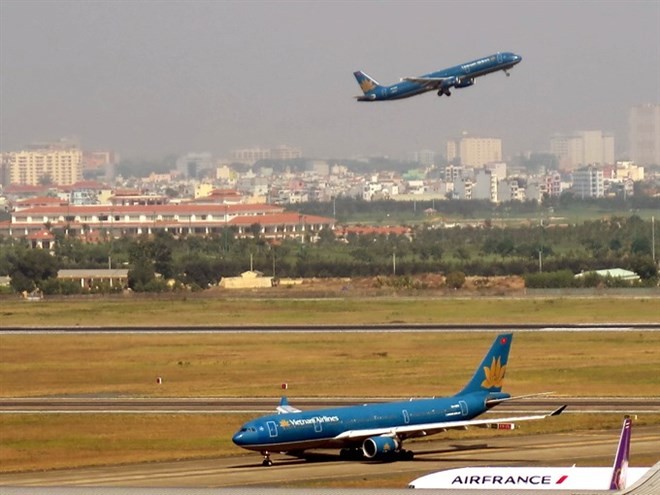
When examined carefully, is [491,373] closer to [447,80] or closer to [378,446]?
[378,446]

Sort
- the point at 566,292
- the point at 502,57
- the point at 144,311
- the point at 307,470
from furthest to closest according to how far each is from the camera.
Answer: the point at 566,292, the point at 144,311, the point at 502,57, the point at 307,470

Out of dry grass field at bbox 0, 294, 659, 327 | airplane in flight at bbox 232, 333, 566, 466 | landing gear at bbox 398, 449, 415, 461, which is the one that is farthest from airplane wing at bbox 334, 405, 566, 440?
dry grass field at bbox 0, 294, 659, 327

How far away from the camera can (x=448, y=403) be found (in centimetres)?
7600

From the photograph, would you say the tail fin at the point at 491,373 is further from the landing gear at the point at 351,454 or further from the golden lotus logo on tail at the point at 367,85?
the golden lotus logo on tail at the point at 367,85

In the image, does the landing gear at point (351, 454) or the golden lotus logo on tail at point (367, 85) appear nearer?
the landing gear at point (351, 454)

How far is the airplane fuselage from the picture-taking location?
70875mm

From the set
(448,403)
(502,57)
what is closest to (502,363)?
(448,403)

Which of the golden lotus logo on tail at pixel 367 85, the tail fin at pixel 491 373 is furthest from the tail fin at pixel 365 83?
the tail fin at pixel 491 373

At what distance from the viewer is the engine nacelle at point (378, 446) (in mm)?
71738

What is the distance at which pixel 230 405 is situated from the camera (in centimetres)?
9450

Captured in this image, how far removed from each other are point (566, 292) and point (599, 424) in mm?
105202

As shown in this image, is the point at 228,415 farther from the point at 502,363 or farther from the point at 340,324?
the point at 340,324

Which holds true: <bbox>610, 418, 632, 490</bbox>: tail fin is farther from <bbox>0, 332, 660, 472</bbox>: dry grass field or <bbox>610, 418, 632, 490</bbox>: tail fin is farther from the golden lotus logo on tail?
the golden lotus logo on tail

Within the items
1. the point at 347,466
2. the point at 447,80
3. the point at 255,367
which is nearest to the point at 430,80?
the point at 447,80
